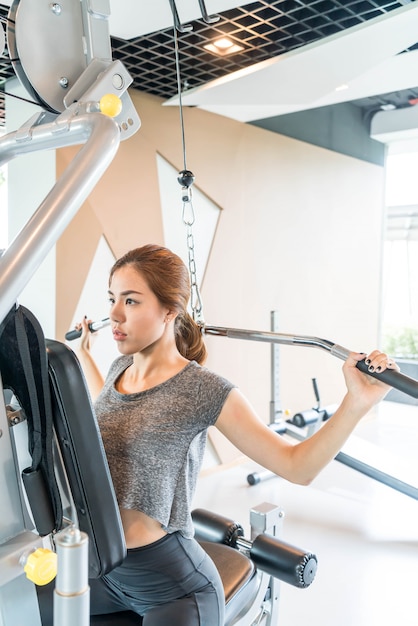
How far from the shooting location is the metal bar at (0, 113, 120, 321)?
674 millimetres

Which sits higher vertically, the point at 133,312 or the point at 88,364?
the point at 133,312

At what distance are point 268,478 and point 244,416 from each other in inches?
103

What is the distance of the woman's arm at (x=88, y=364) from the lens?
178cm

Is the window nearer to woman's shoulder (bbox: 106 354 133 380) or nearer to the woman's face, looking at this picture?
woman's shoulder (bbox: 106 354 133 380)

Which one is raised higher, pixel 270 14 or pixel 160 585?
pixel 270 14

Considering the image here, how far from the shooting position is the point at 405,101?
493 cm

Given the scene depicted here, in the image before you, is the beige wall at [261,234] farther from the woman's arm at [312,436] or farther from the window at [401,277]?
the woman's arm at [312,436]

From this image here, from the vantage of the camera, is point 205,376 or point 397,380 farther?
point 205,376

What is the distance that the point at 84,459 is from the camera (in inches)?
35.8

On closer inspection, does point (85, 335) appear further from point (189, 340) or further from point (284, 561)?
point (284, 561)

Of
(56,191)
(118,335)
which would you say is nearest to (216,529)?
(118,335)

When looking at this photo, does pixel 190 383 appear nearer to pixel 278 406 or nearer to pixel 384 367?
pixel 384 367

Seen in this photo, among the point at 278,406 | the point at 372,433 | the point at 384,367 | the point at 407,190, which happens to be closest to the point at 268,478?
the point at 278,406

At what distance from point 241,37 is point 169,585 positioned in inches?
93.8
